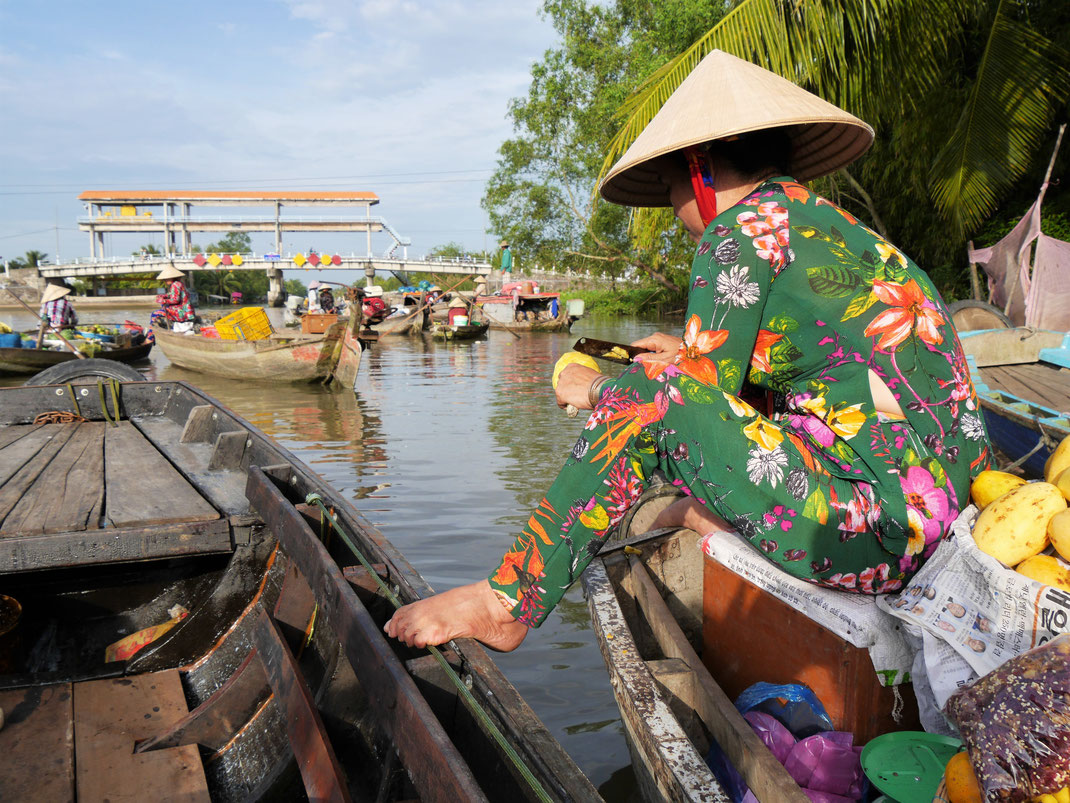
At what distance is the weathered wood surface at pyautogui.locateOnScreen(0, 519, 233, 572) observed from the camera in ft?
6.50

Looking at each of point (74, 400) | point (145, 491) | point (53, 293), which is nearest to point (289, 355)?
point (53, 293)

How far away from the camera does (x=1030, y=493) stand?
123cm

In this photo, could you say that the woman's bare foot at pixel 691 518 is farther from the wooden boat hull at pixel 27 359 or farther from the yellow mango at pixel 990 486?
the wooden boat hull at pixel 27 359

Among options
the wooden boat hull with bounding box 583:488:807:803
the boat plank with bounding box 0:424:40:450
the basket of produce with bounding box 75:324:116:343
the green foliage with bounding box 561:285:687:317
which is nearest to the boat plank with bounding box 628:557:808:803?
the wooden boat hull with bounding box 583:488:807:803

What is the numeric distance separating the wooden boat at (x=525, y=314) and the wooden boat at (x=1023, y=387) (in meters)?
14.3

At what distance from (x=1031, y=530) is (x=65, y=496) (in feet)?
8.83

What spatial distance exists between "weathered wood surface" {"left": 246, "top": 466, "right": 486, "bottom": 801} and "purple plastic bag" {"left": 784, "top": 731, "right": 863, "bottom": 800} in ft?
2.33

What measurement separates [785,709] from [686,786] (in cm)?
48

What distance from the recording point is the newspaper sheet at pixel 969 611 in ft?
3.59

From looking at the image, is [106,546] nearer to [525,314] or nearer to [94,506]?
[94,506]

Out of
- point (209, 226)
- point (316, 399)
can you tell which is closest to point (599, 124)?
point (316, 399)

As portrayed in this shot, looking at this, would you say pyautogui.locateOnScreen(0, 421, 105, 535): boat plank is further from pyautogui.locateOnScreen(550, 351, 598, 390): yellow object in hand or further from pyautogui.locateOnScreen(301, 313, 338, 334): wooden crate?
pyautogui.locateOnScreen(301, 313, 338, 334): wooden crate

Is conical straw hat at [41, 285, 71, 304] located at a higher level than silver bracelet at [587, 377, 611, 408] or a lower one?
lower

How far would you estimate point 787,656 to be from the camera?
1674mm
